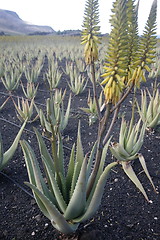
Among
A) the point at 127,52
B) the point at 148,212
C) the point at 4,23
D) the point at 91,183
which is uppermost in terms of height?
the point at 4,23

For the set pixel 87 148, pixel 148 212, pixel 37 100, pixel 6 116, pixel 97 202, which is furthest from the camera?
pixel 37 100

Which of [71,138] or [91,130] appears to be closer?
[71,138]

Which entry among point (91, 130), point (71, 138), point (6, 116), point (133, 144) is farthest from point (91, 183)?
point (6, 116)

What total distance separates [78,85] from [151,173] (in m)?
2.68

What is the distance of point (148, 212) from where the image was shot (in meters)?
1.76

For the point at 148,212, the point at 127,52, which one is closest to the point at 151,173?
the point at 148,212

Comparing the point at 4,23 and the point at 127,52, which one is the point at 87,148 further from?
the point at 4,23

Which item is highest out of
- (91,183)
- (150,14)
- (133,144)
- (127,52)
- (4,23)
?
(4,23)

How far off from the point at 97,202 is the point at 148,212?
748 mm

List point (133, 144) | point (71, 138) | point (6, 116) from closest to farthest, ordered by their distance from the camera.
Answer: point (133, 144), point (71, 138), point (6, 116)

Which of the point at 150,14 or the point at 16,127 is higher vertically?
the point at 150,14

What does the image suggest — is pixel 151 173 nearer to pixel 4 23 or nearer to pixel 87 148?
pixel 87 148

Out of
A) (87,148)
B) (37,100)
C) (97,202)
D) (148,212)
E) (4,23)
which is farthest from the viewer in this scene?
(4,23)

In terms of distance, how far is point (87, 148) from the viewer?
2.70 meters
